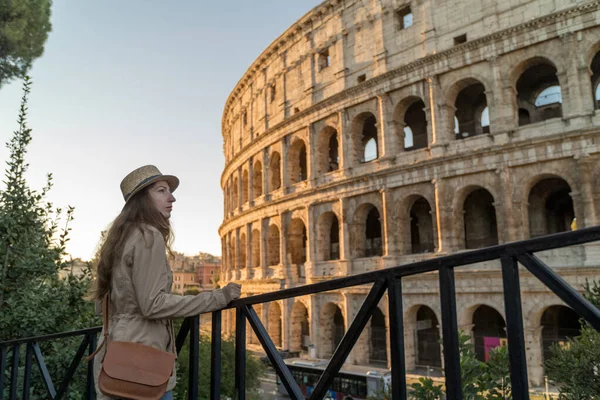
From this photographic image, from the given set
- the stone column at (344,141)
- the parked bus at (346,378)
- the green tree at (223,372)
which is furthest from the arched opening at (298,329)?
the stone column at (344,141)

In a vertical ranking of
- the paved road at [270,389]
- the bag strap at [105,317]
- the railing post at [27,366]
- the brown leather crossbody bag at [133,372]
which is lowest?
the paved road at [270,389]

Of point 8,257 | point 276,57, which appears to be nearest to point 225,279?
point 276,57

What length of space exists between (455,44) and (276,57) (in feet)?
36.1

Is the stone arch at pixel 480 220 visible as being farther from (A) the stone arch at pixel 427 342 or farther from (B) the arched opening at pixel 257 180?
(B) the arched opening at pixel 257 180

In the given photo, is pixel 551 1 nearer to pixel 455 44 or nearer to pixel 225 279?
pixel 455 44

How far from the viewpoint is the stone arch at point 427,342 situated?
62.6 ft

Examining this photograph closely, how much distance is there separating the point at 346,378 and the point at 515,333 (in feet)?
58.9

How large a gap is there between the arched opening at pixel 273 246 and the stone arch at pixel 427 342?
8.52 m

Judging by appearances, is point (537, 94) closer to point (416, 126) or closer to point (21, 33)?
point (416, 126)

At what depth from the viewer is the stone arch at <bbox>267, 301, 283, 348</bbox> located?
2481 cm

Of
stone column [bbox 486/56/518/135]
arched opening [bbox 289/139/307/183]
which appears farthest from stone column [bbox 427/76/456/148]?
arched opening [bbox 289/139/307/183]

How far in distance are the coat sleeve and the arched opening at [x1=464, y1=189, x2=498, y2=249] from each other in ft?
61.2

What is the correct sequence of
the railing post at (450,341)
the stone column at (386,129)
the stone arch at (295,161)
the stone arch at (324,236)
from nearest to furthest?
the railing post at (450,341) < the stone column at (386,129) < the stone arch at (324,236) < the stone arch at (295,161)

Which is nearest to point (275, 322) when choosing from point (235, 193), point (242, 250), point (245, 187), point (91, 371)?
point (242, 250)
